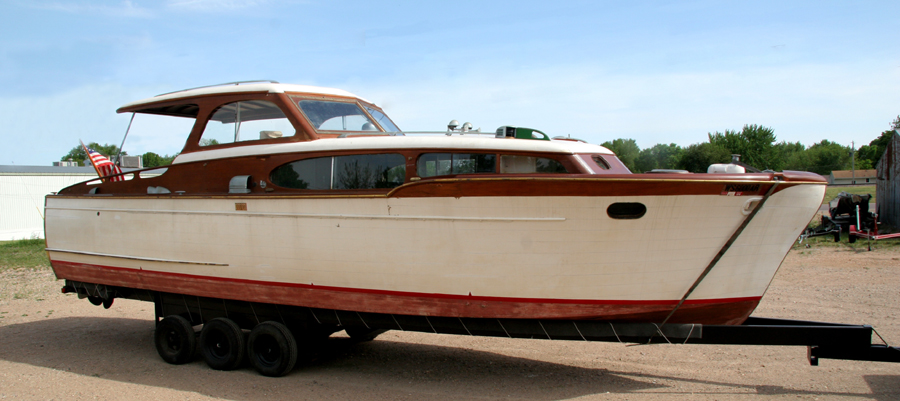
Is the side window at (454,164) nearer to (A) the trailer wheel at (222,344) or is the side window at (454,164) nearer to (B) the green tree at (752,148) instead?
(A) the trailer wheel at (222,344)

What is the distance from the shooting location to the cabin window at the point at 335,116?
20.0 feet

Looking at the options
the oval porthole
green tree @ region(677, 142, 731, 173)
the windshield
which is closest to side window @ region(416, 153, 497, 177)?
the oval porthole

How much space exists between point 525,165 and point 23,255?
18071 mm

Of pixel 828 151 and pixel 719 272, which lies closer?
pixel 719 272

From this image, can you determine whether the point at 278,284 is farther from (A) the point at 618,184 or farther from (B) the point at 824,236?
(B) the point at 824,236

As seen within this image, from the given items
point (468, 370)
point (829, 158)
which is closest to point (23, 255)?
point (468, 370)

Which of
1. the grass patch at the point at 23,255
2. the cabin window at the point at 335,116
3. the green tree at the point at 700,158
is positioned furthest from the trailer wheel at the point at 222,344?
the green tree at the point at 700,158

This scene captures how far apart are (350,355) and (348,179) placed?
2.48m

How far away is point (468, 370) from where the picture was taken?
588cm

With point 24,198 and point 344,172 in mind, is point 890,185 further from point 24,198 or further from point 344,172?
point 24,198

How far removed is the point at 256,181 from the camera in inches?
228

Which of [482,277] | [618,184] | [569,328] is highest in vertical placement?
[618,184]

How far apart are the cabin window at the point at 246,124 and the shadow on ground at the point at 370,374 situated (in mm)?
2544

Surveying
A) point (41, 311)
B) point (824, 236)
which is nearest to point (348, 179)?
point (41, 311)
